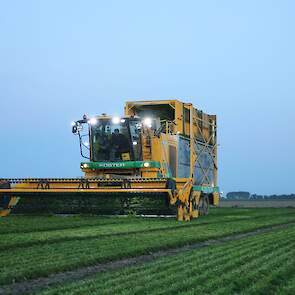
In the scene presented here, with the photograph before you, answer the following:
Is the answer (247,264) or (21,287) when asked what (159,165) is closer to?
(247,264)

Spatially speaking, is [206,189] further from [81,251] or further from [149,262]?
[149,262]

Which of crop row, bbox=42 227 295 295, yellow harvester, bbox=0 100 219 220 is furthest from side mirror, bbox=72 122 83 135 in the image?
crop row, bbox=42 227 295 295

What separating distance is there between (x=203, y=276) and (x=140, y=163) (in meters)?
14.4

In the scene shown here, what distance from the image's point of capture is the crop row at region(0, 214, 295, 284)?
29.1 feet

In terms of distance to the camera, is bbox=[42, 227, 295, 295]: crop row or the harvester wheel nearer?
bbox=[42, 227, 295, 295]: crop row

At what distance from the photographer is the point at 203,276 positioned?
323 inches

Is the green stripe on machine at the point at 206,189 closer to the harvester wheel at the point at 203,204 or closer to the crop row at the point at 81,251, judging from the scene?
the harvester wheel at the point at 203,204

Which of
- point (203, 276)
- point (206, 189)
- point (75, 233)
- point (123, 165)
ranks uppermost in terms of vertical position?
point (123, 165)

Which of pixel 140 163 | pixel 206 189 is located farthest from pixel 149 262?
Result: pixel 206 189

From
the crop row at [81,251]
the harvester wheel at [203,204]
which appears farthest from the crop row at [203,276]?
the harvester wheel at [203,204]

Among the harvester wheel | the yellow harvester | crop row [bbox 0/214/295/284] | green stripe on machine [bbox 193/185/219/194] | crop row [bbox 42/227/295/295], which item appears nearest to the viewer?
crop row [bbox 42/227/295/295]

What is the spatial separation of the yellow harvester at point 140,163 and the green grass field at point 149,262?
183 inches

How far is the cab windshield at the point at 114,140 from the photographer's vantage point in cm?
2275

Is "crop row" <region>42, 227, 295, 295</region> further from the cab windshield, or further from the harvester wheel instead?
the harvester wheel
